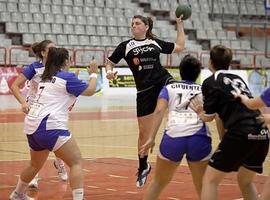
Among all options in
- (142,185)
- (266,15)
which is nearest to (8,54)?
(266,15)

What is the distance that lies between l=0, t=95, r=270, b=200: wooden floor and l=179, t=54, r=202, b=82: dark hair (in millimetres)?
2132

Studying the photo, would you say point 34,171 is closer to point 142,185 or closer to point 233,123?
point 142,185

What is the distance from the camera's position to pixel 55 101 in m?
6.92

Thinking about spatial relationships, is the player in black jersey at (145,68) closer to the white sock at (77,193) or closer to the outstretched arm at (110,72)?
the outstretched arm at (110,72)

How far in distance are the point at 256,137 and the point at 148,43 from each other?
3433 millimetres

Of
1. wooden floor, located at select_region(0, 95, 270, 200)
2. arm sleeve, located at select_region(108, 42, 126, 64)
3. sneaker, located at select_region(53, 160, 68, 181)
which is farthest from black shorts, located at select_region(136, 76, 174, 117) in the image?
sneaker, located at select_region(53, 160, 68, 181)

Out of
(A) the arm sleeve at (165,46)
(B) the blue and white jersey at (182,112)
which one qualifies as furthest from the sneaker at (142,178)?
(B) the blue and white jersey at (182,112)

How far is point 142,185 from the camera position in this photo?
836 cm

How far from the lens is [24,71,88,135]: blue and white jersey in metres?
6.86

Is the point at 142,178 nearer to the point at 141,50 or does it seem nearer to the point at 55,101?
the point at 141,50

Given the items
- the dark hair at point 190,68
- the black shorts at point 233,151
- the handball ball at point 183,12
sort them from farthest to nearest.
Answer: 1. the handball ball at point 183,12
2. the dark hair at point 190,68
3. the black shorts at point 233,151

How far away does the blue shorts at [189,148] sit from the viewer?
6000 mm

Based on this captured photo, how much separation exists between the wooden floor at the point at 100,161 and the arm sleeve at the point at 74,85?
154 centimetres

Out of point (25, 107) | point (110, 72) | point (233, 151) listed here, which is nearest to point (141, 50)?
point (110, 72)
